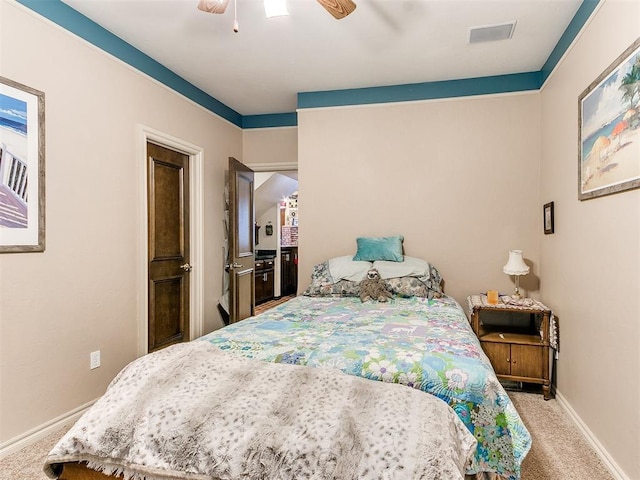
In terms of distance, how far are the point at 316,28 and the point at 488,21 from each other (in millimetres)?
1176

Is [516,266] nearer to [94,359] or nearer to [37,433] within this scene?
[94,359]

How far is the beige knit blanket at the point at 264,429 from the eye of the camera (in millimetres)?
1145

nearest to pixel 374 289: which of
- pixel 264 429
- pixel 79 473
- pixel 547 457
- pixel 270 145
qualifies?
pixel 547 457

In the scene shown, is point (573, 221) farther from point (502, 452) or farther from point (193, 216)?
point (193, 216)

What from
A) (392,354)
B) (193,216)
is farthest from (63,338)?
(392,354)

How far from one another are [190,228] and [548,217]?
10.4 ft

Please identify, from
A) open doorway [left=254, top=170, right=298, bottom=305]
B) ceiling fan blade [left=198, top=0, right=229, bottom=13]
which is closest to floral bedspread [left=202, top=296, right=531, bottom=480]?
ceiling fan blade [left=198, top=0, right=229, bottom=13]

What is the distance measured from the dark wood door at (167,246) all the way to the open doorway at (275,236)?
104 inches

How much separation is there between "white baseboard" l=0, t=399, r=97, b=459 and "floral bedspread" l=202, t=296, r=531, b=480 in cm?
121

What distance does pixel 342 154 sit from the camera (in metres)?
3.89

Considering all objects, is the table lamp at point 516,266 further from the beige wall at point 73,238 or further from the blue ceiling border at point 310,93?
the beige wall at point 73,238

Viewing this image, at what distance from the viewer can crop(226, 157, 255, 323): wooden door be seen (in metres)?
3.98

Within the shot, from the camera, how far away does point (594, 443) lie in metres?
2.12

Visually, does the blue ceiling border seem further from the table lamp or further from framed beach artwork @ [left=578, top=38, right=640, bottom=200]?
the table lamp
